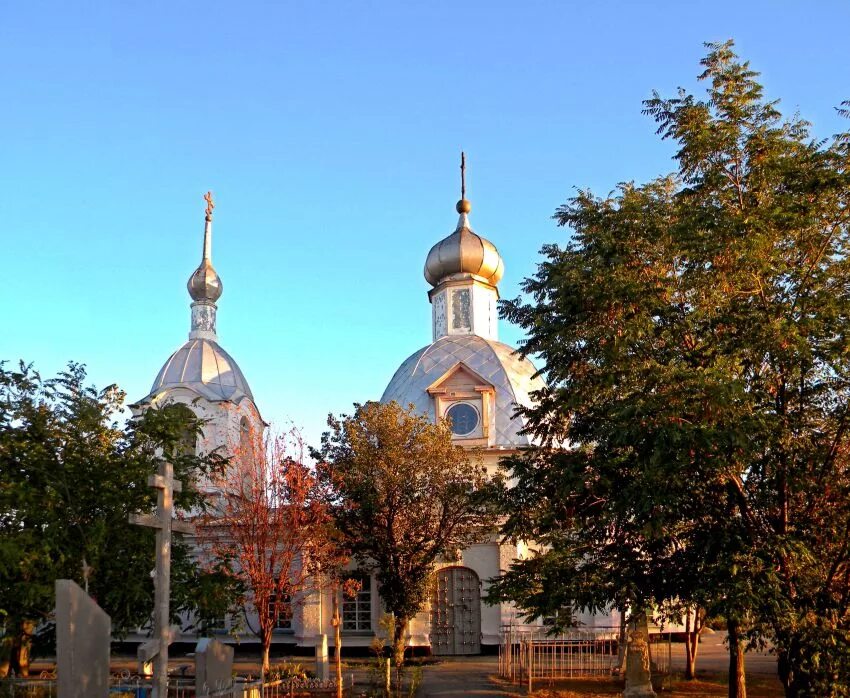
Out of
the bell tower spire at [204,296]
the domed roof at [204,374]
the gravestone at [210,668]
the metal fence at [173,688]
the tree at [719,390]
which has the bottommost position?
the metal fence at [173,688]

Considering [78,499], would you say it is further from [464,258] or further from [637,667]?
[464,258]

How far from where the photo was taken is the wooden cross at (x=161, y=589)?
916 centimetres

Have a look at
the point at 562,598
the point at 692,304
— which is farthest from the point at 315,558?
the point at 692,304

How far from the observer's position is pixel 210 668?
11.1 meters

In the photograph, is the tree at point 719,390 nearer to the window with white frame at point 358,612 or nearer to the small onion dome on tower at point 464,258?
the window with white frame at point 358,612

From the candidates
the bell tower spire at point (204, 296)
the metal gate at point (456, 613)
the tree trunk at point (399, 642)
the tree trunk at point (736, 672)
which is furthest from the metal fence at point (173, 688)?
the bell tower spire at point (204, 296)

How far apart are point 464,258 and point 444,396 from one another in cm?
710

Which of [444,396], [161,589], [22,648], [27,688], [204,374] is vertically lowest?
[27,688]

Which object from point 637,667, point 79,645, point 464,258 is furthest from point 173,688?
point 464,258

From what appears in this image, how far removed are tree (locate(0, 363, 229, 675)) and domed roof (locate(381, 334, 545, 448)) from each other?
12750 mm

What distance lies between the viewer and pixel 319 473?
20.5 metres

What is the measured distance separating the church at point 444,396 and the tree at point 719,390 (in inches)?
282

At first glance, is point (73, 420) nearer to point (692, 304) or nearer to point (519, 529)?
point (519, 529)

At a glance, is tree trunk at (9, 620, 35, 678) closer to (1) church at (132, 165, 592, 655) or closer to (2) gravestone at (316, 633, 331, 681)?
(1) church at (132, 165, 592, 655)
